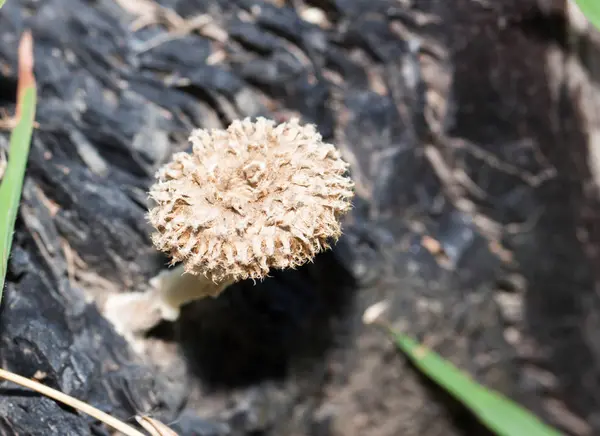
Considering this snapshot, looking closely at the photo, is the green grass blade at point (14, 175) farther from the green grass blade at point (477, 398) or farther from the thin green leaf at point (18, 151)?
the green grass blade at point (477, 398)

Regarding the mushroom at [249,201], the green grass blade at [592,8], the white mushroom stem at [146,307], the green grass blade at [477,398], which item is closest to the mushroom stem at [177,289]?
the white mushroom stem at [146,307]

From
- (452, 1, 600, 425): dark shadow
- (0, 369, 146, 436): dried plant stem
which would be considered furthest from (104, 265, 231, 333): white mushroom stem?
(452, 1, 600, 425): dark shadow

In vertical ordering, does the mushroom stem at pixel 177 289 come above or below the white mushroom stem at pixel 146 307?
above

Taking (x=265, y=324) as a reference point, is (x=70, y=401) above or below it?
below

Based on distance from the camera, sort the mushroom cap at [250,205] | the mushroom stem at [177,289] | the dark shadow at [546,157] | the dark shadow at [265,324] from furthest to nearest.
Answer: the dark shadow at [546,157] → the dark shadow at [265,324] → the mushroom stem at [177,289] → the mushroom cap at [250,205]

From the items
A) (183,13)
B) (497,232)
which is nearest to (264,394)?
(497,232)

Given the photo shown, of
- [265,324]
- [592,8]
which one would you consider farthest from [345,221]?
[592,8]

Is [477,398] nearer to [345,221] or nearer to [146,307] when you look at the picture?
[345,221]
